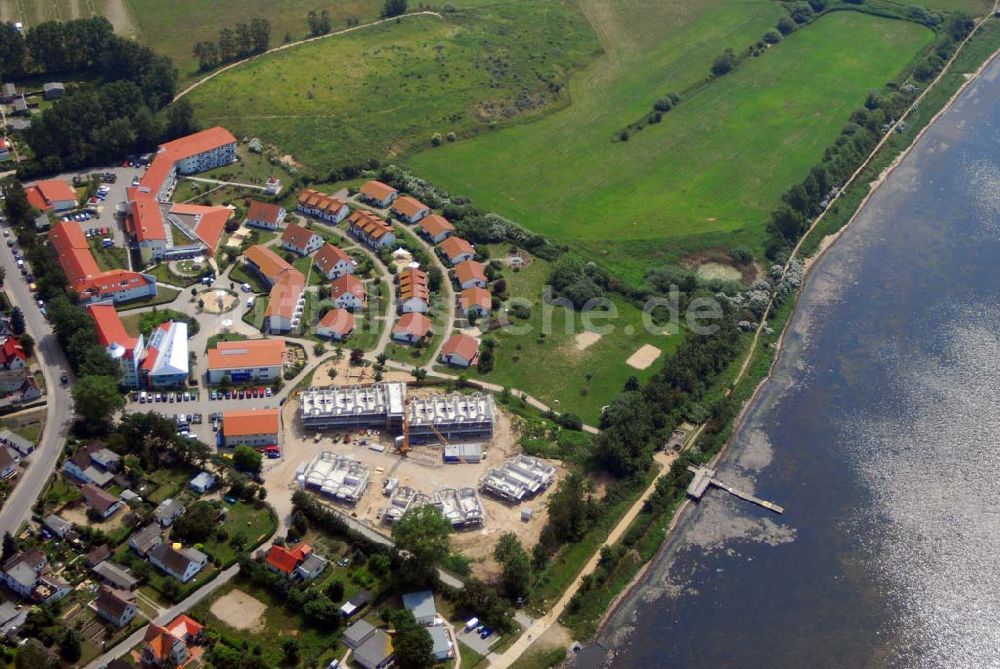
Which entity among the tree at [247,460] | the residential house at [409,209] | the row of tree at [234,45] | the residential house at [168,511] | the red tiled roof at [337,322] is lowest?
the residential house at [168,511]

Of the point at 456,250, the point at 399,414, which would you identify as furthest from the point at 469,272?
the point at 399,414

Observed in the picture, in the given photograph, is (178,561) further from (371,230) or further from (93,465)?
(371,230)

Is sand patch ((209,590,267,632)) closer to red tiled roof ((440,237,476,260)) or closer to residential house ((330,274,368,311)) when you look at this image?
residential house ((330,274,368,311))

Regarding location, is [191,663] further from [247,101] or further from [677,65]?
[677,65]

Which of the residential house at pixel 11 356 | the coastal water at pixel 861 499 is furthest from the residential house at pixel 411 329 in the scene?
the residential house at pixel 11 356

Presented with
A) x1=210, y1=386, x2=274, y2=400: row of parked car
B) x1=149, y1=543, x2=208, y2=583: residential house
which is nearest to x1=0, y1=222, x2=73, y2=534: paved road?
x1=149, y1=543, x2=208, y2=583: residential house

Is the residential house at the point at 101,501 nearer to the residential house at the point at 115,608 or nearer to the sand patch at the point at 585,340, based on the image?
the residential house at the point at 115,608
